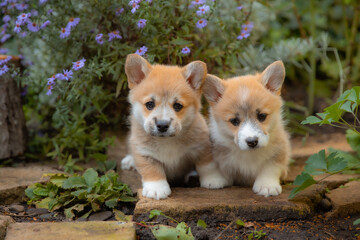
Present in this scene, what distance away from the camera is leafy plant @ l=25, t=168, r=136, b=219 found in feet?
11.2

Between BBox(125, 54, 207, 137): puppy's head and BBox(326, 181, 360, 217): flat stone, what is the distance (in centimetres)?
137

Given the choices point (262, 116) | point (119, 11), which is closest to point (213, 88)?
point (262, 116)

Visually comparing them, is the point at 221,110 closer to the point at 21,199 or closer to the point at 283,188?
the point at 283,188

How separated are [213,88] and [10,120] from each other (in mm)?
2243

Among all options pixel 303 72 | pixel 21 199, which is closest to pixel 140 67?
pixel 21 199

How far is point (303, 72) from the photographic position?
718 centimetres

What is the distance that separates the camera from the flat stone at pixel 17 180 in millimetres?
→ 3629

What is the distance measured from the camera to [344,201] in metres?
3.41

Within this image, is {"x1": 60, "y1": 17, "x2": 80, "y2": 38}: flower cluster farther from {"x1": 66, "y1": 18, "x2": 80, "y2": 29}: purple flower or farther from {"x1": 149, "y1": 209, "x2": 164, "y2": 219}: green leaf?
{"x1": 149, "y1": 209, "x2": 164, "y2": 219}: green leaf

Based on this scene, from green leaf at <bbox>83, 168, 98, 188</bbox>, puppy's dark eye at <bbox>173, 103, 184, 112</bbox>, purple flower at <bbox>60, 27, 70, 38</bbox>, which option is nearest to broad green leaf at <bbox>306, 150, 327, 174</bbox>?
puppy's dark eye at <bbox>173, 103, 184, 112</bbox>

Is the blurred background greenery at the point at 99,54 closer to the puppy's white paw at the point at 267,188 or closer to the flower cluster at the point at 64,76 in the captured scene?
the flower cluster at the point at 64,76

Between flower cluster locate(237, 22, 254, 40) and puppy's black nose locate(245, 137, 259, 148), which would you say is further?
flower cluster locate(237, 22, 254, 40)

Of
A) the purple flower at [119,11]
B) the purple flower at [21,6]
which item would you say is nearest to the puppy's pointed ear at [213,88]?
the purple flower at [119,11]

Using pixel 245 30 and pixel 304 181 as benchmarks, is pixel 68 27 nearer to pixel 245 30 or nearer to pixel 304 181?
pixel 245 30
